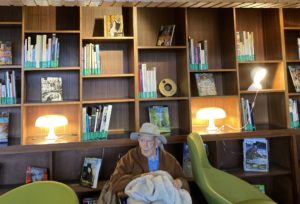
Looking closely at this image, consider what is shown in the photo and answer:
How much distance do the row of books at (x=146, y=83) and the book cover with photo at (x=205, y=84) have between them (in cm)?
50

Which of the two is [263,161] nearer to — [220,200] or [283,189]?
[283,189]

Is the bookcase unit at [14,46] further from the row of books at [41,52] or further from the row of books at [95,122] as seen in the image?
the row of books at [95,122]

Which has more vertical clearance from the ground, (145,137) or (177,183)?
(145,137)

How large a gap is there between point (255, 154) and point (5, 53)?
9.15ft

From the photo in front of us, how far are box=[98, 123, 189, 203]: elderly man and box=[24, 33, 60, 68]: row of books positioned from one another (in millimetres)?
1119

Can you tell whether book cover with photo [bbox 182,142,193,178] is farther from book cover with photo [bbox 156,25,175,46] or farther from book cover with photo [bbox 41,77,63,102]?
book cover with photo [bbox 41,77,63,102]

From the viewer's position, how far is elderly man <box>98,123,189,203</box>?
87.4 inches

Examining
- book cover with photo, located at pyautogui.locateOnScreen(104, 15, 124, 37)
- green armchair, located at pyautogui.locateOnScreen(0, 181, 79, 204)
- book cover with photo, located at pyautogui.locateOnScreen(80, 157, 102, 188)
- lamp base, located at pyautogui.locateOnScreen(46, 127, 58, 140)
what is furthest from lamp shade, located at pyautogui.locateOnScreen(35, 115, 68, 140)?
green armchair, located at pyautogui.locateOnScreen(0, 181, 79, 204)

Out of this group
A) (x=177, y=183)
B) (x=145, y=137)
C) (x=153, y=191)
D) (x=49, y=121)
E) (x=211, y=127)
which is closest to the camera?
(x=153, y=191)

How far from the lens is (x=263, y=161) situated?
2988 mm

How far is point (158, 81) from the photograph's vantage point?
3.14 m

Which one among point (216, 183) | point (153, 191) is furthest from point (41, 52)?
point (216, 183)

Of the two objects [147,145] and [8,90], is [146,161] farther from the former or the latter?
[8,90]

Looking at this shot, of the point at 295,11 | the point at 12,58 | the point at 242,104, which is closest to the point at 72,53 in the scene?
the point at 12,58
